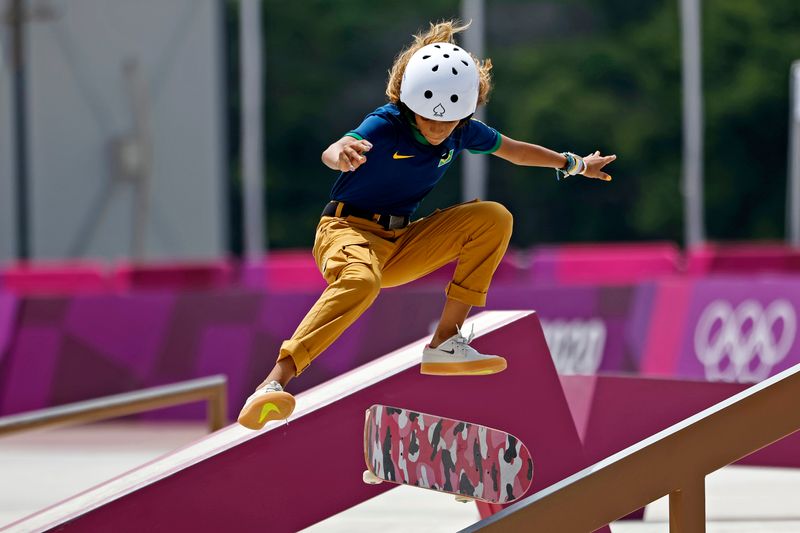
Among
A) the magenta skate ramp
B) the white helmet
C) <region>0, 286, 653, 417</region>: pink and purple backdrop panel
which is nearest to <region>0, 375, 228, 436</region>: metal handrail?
the magenta skate ramp

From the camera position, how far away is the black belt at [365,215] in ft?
18.2

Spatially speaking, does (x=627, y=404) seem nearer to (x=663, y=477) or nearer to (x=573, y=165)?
(x=573, y=165)

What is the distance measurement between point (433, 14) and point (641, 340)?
3866cm

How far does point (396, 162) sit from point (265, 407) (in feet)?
3.88

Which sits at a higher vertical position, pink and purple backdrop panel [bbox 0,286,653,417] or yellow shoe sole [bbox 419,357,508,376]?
yellow shoe sole [bbox 419,357,508,376]

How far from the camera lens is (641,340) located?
11.3 m

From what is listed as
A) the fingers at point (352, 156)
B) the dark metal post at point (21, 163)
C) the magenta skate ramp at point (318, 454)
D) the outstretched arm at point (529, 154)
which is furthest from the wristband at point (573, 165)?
the dark metal post at point (21, 163)

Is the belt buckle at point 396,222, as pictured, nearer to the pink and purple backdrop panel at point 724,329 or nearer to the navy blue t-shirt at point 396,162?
the navy blue t-shirt at point 396,162

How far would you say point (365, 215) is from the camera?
218 inches

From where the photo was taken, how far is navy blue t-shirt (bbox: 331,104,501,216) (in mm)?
5367

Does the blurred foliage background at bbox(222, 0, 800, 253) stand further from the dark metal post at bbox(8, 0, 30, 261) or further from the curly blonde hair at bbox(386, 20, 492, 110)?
the curly blonde hair at bbox(386, 20, 492, 110)

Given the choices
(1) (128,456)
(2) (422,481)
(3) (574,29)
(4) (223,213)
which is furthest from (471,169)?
(3) (574,29)

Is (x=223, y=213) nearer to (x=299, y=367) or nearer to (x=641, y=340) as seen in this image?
(x=641, y=340)

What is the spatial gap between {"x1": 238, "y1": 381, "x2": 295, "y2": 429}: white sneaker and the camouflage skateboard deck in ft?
2.03
